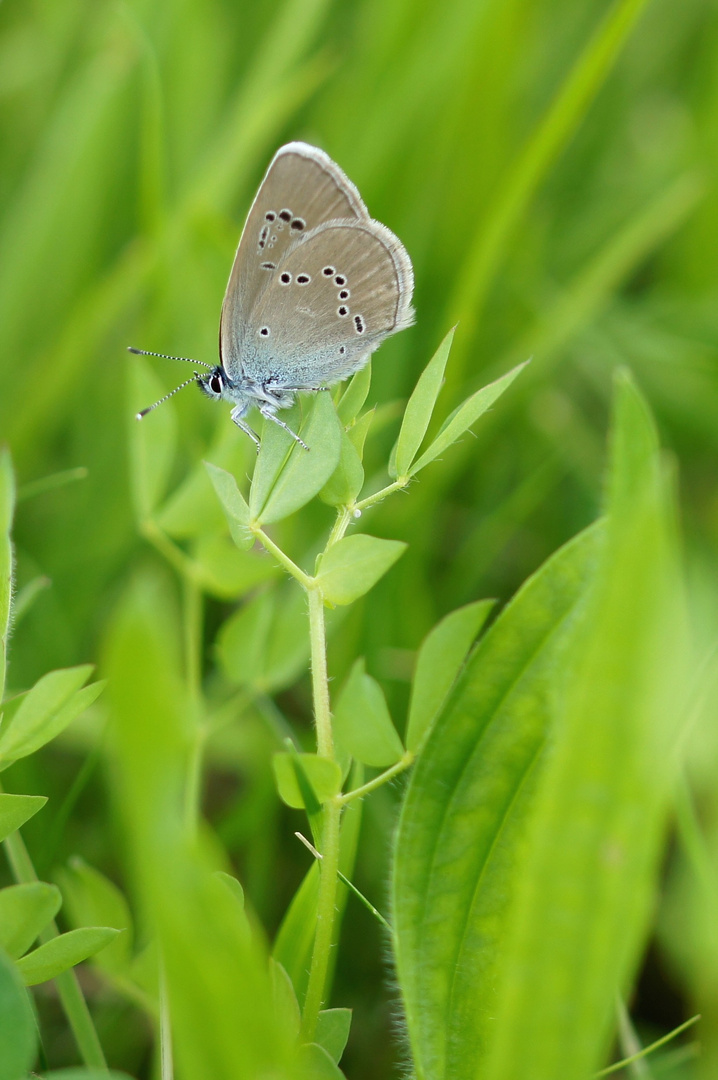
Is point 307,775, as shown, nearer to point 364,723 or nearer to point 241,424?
point 364,723

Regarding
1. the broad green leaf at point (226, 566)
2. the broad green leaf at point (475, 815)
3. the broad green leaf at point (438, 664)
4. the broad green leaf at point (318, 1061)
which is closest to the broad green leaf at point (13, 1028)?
the broad green leaf at point (318, 1061)

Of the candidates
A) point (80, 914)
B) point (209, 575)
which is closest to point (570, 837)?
point (80, 914)

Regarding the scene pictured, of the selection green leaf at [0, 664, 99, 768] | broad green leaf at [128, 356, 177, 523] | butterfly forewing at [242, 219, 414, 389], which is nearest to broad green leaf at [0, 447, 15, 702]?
green leaf at [0, 664, 99, 768]

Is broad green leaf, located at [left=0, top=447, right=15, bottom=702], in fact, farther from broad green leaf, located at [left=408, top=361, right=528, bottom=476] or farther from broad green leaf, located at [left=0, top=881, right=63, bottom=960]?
broad green leaf, located at [left=408, top=361, right=528, bottom=476]

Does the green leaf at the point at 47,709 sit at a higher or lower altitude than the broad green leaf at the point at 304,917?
higher

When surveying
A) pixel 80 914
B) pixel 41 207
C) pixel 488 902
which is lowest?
pixel 80 914

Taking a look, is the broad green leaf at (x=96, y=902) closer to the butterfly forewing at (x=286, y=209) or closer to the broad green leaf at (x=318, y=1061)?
the broad green leaf at (x=318, y=1061)

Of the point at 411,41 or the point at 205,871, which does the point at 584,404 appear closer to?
the point at 411,41
